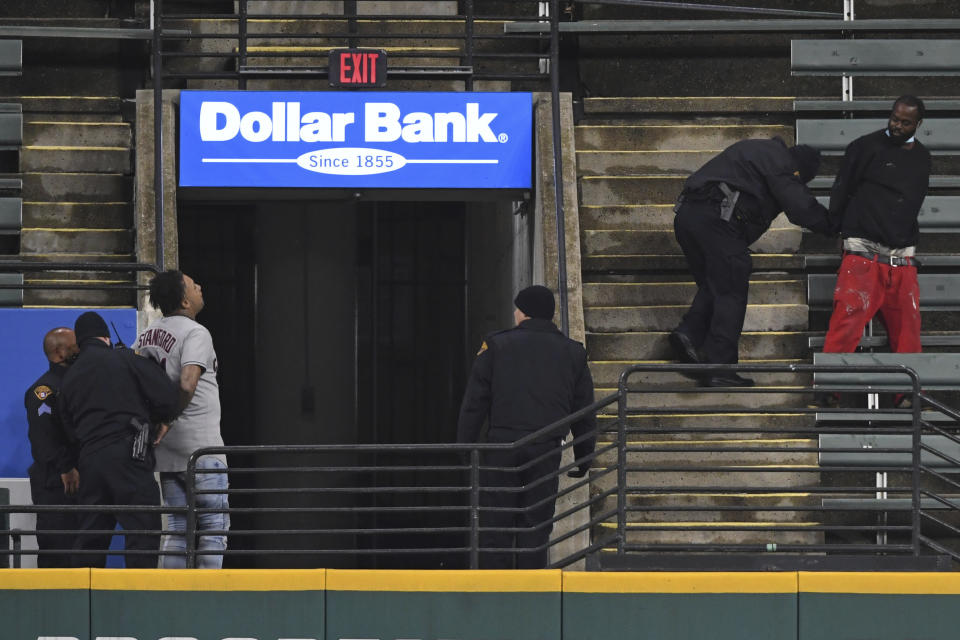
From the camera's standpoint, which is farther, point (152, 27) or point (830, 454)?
point (152, 27)

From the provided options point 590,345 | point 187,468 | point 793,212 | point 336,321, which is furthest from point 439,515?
point 187,468

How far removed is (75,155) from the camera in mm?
12305

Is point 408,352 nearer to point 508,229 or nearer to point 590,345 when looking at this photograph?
point 508,229

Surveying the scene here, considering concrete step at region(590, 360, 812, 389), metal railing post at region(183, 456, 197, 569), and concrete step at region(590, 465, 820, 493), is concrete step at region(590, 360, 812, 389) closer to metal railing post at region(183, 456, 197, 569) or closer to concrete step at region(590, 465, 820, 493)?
concrete step at region(590, 465, 820, 493)

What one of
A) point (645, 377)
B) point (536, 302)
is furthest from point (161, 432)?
point (645, 377)

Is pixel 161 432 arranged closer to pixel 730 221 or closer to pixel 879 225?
pixel 730 221

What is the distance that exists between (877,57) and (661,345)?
3573 mm

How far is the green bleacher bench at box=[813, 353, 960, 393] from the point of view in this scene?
1070 centimetres

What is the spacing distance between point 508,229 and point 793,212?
424cm

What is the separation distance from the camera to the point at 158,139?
11664mm

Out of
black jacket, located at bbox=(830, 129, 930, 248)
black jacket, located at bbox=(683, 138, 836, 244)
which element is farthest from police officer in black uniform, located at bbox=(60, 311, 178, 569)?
black jacket, located at bbox=(830, 129, 930, 248)

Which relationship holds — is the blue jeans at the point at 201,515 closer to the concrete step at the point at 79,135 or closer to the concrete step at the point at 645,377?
the concrete step at the point at 645,377

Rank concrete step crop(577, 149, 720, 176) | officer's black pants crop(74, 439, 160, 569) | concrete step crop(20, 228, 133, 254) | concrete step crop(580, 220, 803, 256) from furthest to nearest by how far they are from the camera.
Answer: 1. concrete step crop(577, 149, 720, 176)
2. concrete step crop(20, 228, 133, 254)
3. concrete step crop(580, 220, 803, 256)
4. officer's black pants crop(74, 439, 160, 569)

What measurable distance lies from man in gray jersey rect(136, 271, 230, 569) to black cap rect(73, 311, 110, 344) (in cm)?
23
